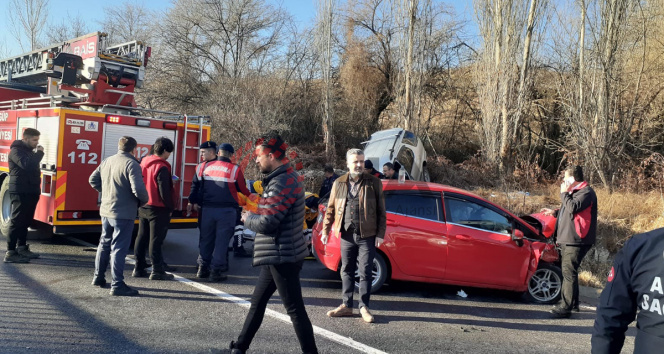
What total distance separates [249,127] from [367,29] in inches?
348

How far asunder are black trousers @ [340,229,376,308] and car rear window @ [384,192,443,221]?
3.99 ft

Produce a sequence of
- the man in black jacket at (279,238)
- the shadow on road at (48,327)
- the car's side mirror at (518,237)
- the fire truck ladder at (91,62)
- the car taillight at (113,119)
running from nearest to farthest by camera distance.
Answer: the man in black jacket at (279,238) < the shadow on road at (48,327) < the car's side mirror at (518,237) < the car taillight at (113,119) < the fire truck ladder at (91,62)

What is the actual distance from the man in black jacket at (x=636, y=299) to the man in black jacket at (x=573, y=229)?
160 inches

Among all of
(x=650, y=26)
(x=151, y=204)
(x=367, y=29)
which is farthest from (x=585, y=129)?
(x=367, y=29)

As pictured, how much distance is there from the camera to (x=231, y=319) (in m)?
5.32

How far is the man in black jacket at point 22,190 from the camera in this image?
7.08 metres

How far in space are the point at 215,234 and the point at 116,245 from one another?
1.35 meters

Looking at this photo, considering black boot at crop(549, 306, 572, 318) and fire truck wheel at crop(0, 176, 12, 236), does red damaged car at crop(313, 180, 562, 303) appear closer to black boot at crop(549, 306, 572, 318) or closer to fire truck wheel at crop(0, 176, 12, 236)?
black boot at crop(549, 306, 572, 318)

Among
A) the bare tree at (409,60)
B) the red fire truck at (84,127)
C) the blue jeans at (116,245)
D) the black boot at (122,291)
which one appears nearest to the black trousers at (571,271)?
the black boot at (122,291)

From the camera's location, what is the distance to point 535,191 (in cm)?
1316

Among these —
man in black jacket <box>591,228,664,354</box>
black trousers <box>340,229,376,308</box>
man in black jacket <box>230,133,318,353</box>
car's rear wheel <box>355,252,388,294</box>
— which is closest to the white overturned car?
car's rear wheel <box>355,252,388,294</box>

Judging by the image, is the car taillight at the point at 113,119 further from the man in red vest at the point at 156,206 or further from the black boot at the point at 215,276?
the black boot at the point at 215,276

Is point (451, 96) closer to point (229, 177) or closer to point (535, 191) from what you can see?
point (535, 191)

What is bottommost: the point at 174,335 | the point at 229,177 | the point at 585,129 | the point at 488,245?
the point at 174,335
